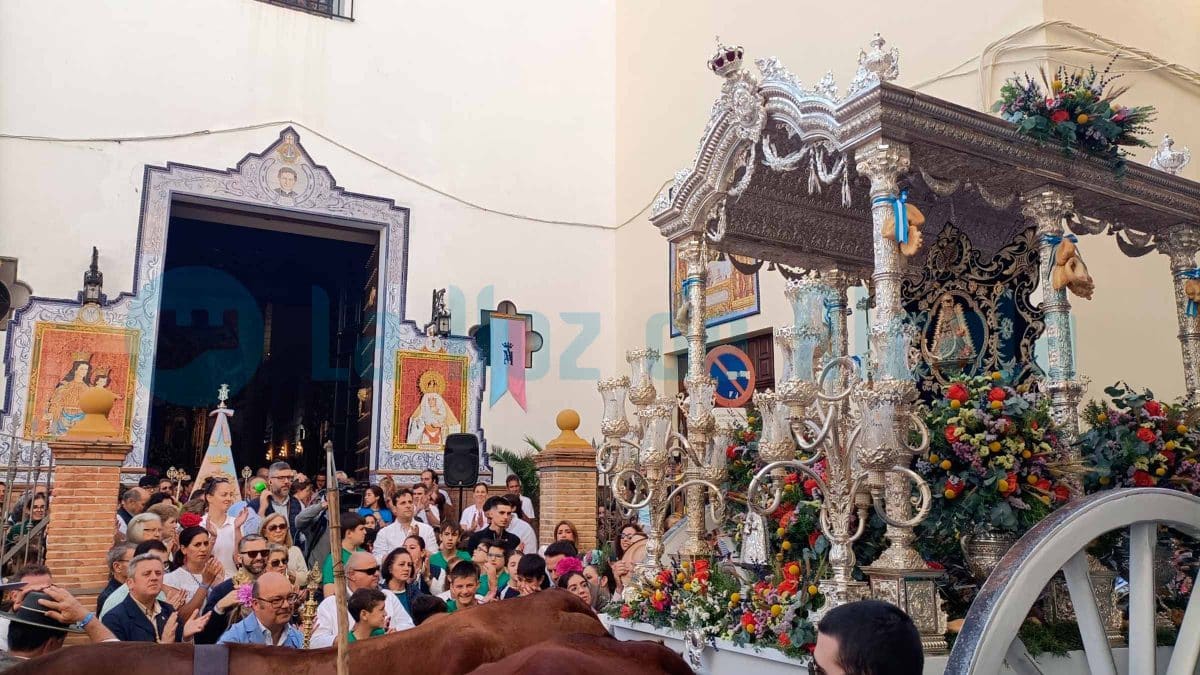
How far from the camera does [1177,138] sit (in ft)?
31.1

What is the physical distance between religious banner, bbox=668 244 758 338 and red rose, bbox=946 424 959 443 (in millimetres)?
7854

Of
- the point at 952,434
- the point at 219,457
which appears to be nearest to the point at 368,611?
the point at 952,434

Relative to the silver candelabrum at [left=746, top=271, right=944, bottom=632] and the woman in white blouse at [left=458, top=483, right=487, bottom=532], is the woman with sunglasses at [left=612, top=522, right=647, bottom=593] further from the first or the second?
the silver candelabrum at [left=746, top=271, right=944, bottom=632]

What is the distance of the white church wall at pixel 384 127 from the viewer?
40.9 ft

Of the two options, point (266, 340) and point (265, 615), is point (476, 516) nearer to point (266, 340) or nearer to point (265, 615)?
point (265, 615)

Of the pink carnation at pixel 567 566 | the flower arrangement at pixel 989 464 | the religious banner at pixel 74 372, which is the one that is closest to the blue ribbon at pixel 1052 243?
the flower arrangement at pixel 989 464

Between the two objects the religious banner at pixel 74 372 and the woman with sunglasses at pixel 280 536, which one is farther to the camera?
the religious banner at pixel 74 372

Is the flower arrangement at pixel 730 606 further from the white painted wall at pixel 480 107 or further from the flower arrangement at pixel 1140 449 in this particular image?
the white painted wall at pixel 480 107

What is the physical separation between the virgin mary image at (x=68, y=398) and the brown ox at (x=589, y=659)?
11.5m

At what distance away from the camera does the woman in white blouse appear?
10930 millimetres

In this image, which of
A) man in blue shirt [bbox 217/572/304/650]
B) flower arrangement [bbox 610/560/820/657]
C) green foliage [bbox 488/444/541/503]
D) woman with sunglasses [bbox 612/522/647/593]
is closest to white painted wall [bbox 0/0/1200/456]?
green foliage [bbox 488/444/541/503]

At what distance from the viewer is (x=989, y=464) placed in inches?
187

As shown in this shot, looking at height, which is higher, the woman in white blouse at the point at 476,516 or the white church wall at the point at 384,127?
the white church wall at the point at 384,127

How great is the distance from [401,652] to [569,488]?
8.56m
